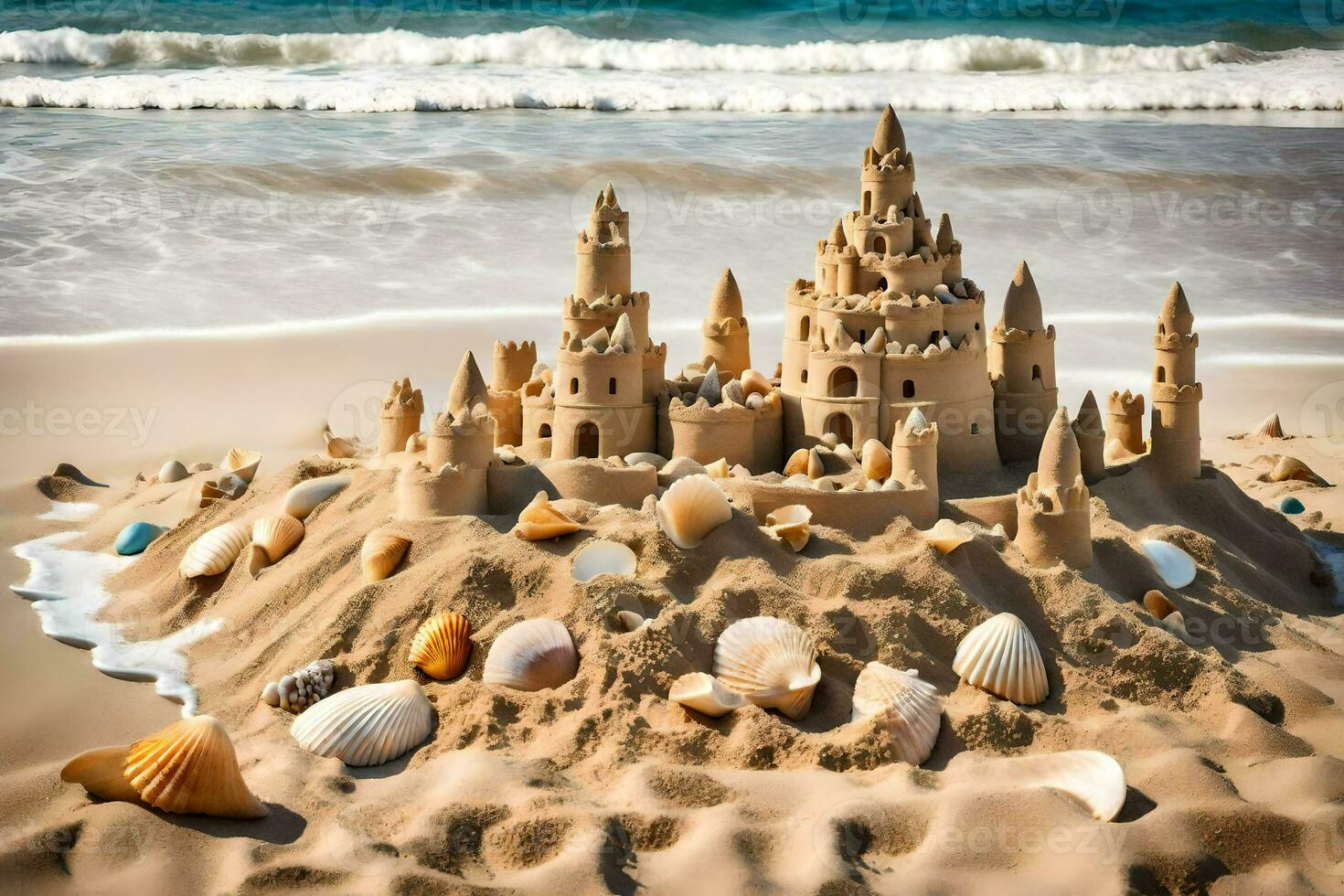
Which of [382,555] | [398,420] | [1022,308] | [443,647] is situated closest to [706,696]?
[443,647]

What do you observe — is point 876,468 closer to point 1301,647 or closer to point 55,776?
point 1301,647

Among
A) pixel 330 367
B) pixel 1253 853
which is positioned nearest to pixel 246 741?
pixel 1253 853

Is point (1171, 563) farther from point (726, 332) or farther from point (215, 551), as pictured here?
point (215, 551)

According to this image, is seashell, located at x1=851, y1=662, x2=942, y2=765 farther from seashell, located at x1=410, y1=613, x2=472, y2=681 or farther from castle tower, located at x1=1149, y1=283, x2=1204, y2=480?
castle tower, located at x1=1149, y1=283, x2=1204, y2=480

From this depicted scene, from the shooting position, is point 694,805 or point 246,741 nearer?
point 694,805

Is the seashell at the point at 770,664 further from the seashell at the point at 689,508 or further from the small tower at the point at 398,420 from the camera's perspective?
the small tower at the point at 398,420

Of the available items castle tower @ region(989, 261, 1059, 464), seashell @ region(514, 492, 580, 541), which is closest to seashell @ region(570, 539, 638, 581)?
seashell @ region(514, 492, 580, 541)
